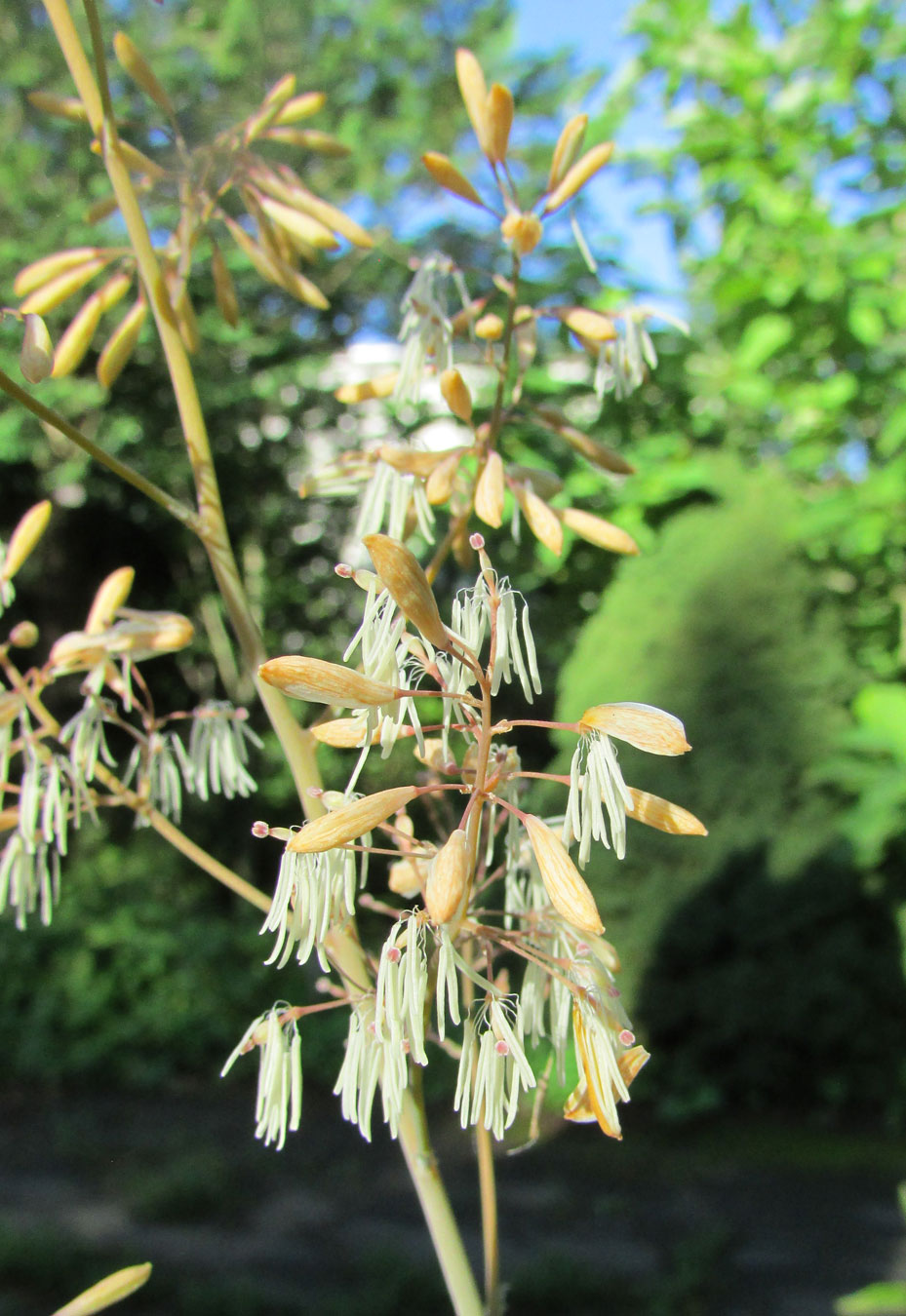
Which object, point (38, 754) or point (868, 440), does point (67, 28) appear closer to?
point (38, 754)

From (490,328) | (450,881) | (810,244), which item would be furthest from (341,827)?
(810,244)

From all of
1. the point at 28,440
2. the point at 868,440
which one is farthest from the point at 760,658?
the point at 28,440

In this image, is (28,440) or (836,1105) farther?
(28,440)

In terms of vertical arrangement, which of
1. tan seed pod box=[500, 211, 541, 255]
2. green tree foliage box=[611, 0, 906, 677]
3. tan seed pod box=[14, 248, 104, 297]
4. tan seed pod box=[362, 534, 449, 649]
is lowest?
tan seed pod box=[362, 534, 449, 649]

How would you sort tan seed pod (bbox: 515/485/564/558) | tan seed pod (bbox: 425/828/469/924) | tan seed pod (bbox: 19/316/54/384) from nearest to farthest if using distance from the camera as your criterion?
tan seed pod (bbox: 425/828/469/924)
tan seed pod (bbox: 19/316/54/384)
tan seed pod (bbox: 515/485/564/558)

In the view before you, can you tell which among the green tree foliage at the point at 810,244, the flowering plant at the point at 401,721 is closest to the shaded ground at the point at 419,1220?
the green tree foliage at the point at 810,244

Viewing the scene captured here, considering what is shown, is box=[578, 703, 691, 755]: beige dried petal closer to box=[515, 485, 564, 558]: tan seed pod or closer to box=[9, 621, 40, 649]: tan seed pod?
box=[515, 485, 564, 558]: tan seed pod

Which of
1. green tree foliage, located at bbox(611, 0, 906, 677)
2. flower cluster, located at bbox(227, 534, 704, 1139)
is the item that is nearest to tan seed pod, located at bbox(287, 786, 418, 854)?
flower cluster, located at bbox(227, 534, 704, 1139)
